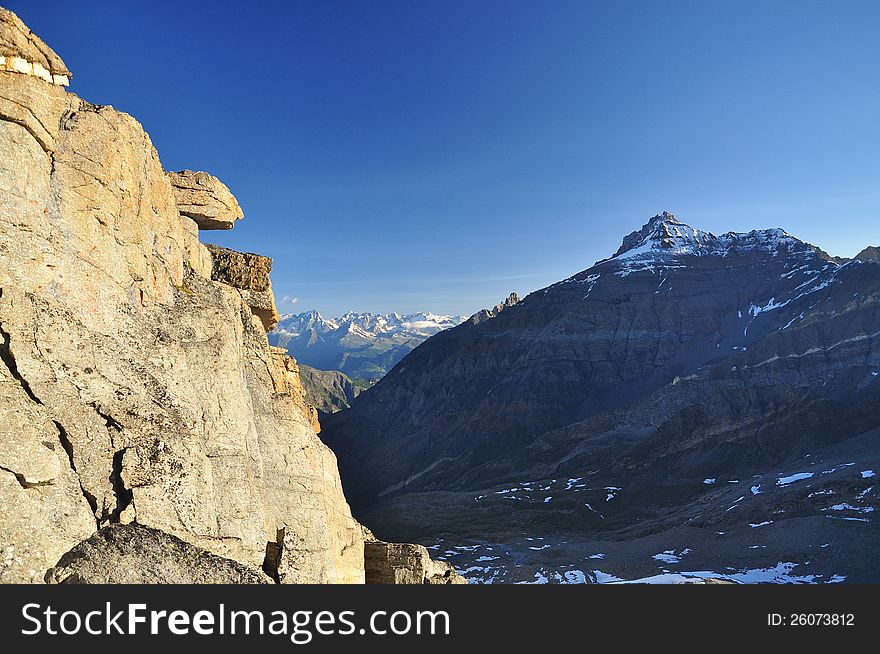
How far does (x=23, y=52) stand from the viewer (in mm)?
16969

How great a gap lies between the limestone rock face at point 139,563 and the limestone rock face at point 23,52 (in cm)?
1359

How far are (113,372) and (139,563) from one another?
5.94m

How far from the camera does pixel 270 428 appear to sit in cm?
2452

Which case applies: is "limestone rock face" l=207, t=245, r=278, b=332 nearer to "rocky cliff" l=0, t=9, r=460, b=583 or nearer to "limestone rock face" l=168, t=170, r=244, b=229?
"limestone rock face" l=168, t=170, r=244, b=229

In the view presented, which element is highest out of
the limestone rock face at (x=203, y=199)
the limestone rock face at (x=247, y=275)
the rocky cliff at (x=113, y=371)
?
the limestone rock face at (x=203, y=199)

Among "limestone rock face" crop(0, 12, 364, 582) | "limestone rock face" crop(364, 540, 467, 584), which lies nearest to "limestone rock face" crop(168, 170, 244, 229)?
"limestone rock face" crop(0, 12, 364, 582)

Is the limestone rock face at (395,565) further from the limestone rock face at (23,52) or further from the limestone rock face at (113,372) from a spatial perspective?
the limestone rock face at (23,52)

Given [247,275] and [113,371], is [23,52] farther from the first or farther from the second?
[247,275]

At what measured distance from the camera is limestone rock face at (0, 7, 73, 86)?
54.7 ft

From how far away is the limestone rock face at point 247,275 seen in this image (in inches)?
1217

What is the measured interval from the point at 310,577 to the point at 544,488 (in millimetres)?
135657

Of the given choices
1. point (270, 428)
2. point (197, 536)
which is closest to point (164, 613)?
point (197, 536)

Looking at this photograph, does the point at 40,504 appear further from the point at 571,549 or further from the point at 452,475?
the point at 452,475

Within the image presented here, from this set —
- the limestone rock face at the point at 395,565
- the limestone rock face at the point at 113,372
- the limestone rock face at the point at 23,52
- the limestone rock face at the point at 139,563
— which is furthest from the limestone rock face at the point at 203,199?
the limestone rock face at the point at 395,565
